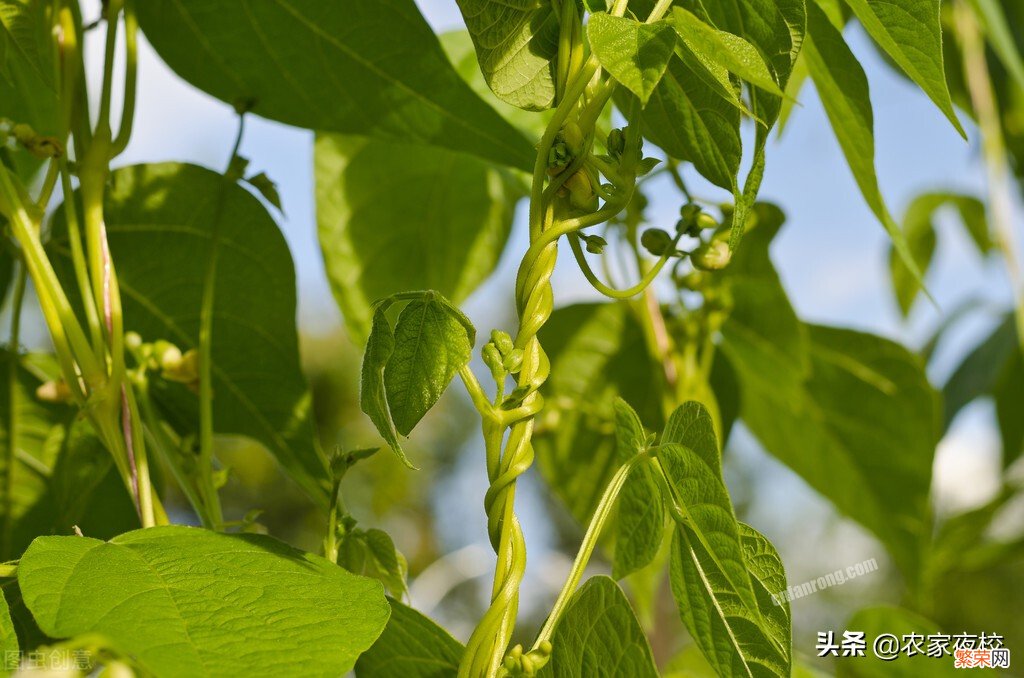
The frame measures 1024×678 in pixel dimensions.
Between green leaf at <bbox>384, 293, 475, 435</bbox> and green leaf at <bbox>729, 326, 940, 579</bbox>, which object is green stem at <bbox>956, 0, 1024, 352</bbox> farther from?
green leaf at <bbox>384, 293, 475, 435</bbox>

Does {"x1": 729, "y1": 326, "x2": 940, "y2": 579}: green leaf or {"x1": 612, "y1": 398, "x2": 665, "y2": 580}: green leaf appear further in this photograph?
{"x1": 729, "y1": 326, "x2": 940, "y2": 579}: green leaf

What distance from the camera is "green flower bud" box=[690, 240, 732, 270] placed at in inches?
12.9

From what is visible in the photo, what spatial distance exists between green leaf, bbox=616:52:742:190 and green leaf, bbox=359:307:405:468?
112 millimetres

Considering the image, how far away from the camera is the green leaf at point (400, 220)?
0.56m

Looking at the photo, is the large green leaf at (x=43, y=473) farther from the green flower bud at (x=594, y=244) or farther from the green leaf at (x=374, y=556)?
the green flower bud at (x=594, y=244)

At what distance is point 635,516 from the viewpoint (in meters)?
0.35

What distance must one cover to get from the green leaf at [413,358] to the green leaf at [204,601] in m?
0.05

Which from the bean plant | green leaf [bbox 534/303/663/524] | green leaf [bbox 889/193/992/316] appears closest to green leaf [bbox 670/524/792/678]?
the bean plant

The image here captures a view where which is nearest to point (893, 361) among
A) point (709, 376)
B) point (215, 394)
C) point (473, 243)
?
point (709, 376)

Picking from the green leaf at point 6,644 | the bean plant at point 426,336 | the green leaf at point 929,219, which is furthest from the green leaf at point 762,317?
the green leaf at point 929,219

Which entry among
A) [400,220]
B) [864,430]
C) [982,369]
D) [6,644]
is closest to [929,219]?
[982,369]

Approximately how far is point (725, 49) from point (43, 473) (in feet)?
1.12

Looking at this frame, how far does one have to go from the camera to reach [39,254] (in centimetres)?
33

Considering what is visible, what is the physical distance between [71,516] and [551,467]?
25 cm
